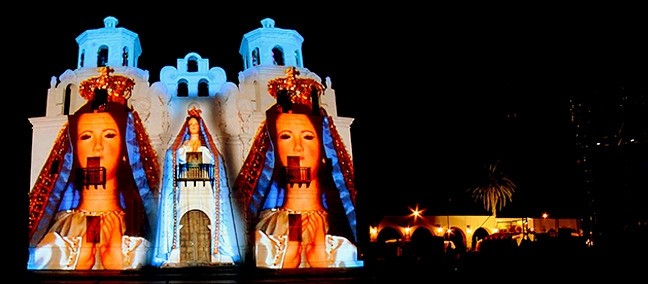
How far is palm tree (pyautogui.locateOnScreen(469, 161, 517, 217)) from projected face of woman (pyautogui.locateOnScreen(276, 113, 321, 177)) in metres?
26.4

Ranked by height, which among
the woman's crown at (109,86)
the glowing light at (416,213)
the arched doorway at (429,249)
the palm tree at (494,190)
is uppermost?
the woman's crown at (109,86)

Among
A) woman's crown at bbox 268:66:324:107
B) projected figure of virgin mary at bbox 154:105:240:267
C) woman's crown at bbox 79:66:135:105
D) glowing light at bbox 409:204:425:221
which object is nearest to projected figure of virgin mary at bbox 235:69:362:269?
woman's crown at bbox 268:66:324:107

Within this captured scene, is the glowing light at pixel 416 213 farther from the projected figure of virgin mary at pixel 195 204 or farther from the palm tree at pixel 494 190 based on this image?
the projected figure of virgin mary at pixel 195 204

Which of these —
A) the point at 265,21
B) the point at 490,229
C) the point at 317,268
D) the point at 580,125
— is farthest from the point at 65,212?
the point at 490,229

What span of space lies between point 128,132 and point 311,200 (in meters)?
6.93

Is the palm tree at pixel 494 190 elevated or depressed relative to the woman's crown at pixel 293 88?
depressed

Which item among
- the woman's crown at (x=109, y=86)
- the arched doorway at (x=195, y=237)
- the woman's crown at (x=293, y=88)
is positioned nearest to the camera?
the woman's crown at (x=109, y=86)

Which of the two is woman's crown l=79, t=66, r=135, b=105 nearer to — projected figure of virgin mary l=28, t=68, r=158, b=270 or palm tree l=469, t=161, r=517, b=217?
projected figure of virgin mary l=28, t=68, r=158, b=270

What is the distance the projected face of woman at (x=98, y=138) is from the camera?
22438mm

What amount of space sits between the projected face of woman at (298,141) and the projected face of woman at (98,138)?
18.8 ft

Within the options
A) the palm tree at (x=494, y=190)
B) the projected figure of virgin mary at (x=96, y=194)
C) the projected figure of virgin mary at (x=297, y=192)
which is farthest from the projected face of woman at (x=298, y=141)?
the palm tree at (x=494, y=190)

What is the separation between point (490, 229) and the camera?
4384cm

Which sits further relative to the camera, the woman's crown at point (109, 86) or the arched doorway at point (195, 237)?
the arched doorway at point (195, 237)

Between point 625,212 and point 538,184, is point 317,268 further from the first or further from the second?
point 538,184
